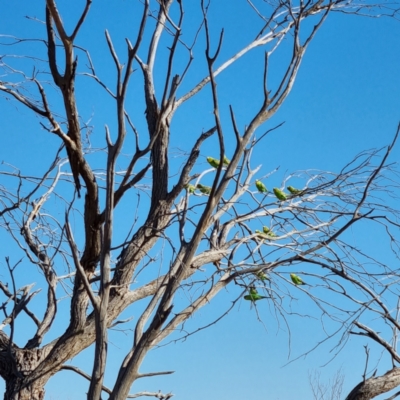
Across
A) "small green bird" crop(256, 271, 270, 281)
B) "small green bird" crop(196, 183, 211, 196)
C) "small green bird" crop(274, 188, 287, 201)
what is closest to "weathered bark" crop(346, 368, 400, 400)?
"small green bird" crop(256, 271, 270, 281)

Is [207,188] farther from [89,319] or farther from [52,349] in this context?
[52,349]

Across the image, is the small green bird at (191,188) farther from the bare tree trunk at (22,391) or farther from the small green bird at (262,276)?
the bare tree trunk at (22,391)

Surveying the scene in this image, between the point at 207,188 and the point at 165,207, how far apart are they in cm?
46

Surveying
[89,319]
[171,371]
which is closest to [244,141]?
→ [171,371]

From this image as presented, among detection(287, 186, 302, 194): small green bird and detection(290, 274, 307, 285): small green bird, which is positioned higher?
detection(287, 186, 302, 194): small green bird

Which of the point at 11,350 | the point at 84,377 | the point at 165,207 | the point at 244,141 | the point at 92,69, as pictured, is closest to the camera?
the point at 244,141

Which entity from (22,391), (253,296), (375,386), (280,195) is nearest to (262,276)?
(253,296)

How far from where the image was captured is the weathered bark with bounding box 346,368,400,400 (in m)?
3.16

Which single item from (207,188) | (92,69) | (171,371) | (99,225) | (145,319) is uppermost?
(92,69)

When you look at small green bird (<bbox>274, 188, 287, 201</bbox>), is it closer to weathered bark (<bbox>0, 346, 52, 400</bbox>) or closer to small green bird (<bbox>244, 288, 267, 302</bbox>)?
small green bird (<bbox>244, 288, 267, 302</bbox>)

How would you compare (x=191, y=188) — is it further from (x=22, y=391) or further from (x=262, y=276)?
(x=22, y=391)

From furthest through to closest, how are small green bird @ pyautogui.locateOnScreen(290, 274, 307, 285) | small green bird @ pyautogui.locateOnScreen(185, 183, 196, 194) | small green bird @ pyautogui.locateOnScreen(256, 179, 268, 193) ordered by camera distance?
1. small green bird @ pyautogui.locateOnScreen(256, 179, 268, 193)
2. small green bird @ pyautogui.locateOnScreen(185, 183, 196, 194)
3. small green bird @ pyautogui.locateOnScreen(290, 274, 307, 285)

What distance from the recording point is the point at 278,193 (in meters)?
3.36

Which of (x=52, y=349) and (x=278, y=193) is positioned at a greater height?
(x=278, y=193)
